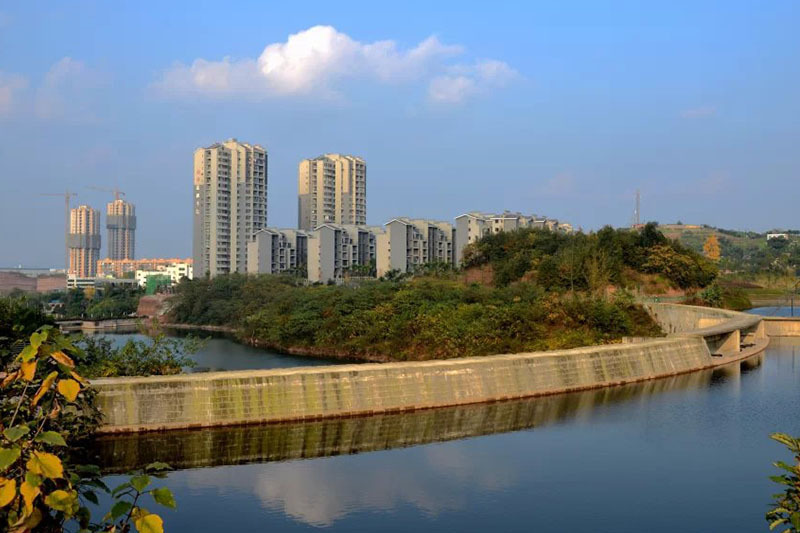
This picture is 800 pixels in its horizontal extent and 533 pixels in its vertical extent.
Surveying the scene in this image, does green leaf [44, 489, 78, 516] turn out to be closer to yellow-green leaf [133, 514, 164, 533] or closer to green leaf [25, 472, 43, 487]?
green leaf [25, 472, 43, 487]

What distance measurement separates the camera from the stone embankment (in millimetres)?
26312

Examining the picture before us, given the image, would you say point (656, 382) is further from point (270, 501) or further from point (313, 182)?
point (313, 182)

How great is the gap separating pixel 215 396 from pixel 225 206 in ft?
357

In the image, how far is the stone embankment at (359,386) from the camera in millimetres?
26312

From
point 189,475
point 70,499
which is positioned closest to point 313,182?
point 189,475

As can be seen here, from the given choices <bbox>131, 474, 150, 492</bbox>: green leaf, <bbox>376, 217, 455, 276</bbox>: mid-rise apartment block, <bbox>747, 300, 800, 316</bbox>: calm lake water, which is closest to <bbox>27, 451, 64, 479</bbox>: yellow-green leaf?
<bbox>131, 474, 150, 492</bbox>: green leaf

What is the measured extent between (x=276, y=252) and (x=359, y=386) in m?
93.8

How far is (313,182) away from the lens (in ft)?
498

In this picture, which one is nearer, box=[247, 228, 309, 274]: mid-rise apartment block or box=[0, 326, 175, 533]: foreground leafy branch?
box=[0, 326, 175, 533]: foreground leafy branch

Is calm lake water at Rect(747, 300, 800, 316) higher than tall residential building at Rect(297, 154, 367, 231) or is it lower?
lower

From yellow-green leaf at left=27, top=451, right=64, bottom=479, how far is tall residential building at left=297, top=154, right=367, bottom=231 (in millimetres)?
145087

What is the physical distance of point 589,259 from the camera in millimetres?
→ 70562

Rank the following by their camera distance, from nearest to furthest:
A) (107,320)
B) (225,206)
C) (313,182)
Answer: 1. (107,320)
2. (225,206)
3. (313,182)

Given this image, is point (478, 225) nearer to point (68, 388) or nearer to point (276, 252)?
point (276, 252)
